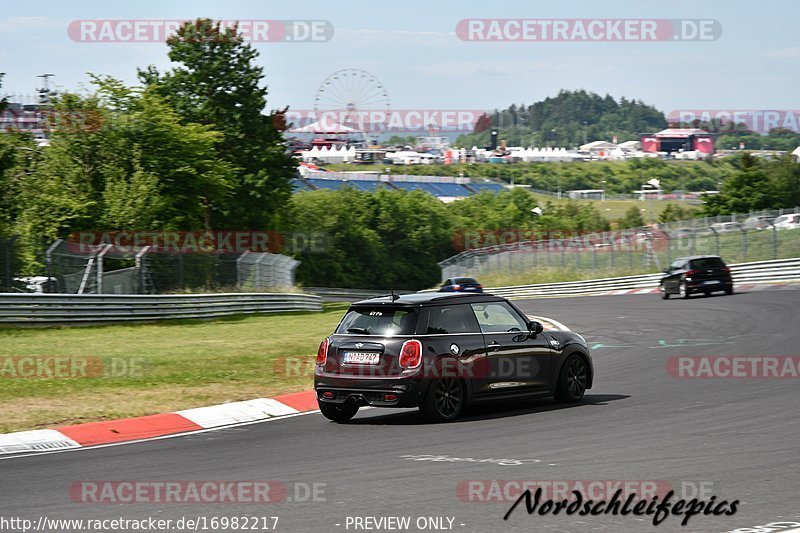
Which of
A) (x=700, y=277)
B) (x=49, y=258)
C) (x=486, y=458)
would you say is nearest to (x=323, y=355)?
(x=486, y=458)

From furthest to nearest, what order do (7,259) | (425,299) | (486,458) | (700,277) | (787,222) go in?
(787,222), (700,277), (7,259), (425,299), (486,458)

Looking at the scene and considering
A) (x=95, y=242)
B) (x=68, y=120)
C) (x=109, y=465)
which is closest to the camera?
(x=109, y=465)

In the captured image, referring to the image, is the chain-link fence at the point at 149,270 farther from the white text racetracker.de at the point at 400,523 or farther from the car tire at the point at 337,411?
the white text racetracker.de at the point at 400,523

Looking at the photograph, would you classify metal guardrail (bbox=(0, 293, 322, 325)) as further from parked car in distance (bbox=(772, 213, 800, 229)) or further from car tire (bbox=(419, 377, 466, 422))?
parked car in distance (bbox=(772, 213, 800, 229))

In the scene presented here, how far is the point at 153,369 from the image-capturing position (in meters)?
17.6

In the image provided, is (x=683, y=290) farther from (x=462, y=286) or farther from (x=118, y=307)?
(x=118, y=307)

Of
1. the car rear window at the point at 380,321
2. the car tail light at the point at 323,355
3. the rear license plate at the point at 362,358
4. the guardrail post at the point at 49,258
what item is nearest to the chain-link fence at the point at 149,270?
the guardrail post at the point at 49,258

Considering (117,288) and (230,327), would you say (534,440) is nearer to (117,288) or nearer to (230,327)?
(230,327)

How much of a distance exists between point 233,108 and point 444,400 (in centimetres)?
5342

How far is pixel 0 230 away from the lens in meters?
35.0

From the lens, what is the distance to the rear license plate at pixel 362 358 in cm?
1199

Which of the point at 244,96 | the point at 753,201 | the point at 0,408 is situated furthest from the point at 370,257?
the point at 0,408

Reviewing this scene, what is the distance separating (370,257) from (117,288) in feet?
289

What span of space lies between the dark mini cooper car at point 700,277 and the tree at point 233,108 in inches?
1218
